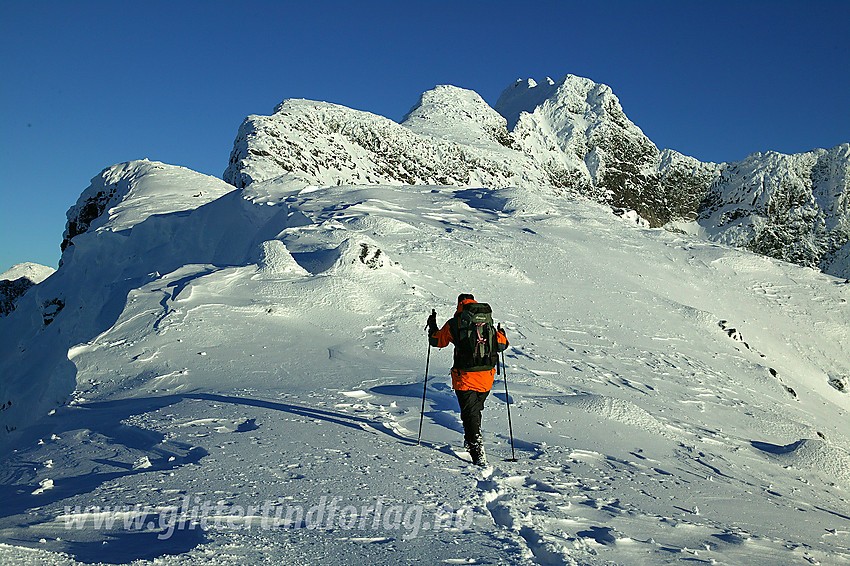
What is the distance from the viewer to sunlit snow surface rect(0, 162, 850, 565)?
3775 millimetres

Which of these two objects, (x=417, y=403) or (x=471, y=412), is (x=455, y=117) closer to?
(x=417, y=403)

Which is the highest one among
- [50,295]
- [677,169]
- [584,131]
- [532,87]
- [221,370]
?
[532,87]

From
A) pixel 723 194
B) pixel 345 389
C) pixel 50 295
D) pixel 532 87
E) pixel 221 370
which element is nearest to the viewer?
pixel 345 389

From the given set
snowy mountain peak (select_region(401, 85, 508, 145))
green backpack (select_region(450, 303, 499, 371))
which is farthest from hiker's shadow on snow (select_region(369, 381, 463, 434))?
snowy mountain peak (select_region(401, 85, 508, 145))

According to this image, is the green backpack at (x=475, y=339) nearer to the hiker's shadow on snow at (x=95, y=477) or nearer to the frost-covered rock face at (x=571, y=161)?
the hiker's shadow on snow at (x=95, y=477)

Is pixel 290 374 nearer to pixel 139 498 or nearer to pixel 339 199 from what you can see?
pixel 139 498

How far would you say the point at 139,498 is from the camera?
152 inches

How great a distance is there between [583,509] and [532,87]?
421ft

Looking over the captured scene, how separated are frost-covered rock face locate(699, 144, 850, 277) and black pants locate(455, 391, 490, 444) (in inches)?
3741

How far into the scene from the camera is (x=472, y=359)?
562 cm

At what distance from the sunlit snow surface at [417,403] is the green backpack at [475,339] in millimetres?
977

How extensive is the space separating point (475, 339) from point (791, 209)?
104400 mm

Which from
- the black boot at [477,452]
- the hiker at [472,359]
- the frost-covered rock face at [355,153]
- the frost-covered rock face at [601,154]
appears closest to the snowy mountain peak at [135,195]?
the frost-covered rock face at [355,153]

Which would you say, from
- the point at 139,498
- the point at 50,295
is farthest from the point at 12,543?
→ the point at 50,295
